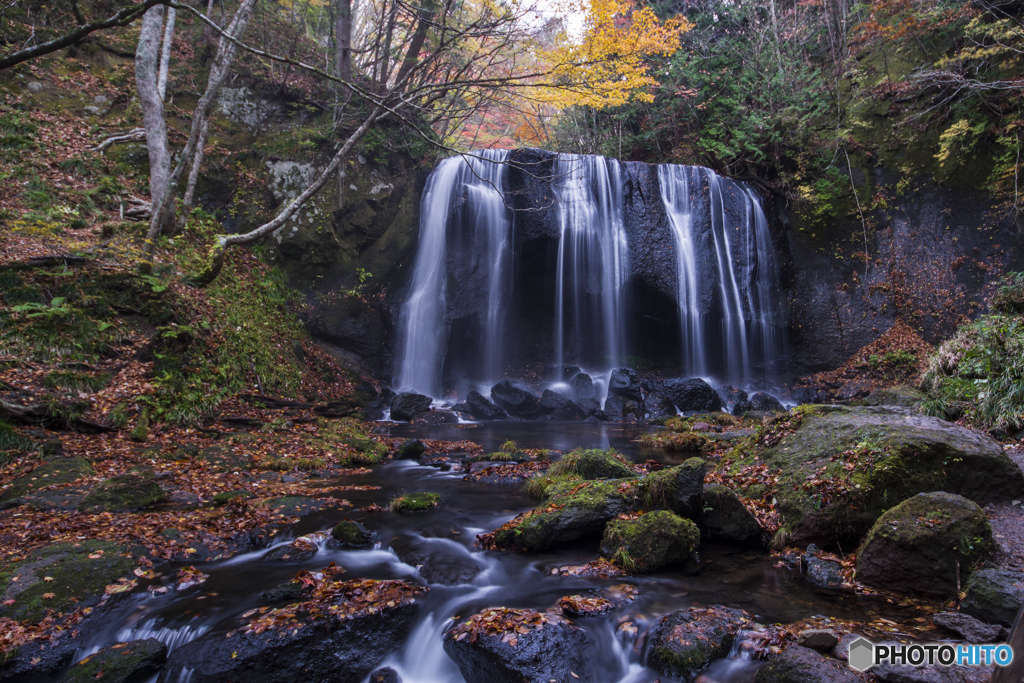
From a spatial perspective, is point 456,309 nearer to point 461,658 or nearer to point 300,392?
point 300,392

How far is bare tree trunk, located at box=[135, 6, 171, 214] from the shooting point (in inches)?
393

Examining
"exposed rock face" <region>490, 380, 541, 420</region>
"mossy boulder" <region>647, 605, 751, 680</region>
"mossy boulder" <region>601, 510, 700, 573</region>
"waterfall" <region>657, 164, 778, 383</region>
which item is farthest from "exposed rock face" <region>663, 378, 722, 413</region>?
"mossy boulder" <region>647, 605, 751, 680</region>

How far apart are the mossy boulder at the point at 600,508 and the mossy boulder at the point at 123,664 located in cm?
270

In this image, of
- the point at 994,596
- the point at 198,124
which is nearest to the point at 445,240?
the point at 198,124

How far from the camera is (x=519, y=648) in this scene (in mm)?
3178

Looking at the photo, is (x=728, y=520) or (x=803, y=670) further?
(x=728, y=520)

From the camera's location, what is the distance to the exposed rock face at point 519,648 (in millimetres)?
3062

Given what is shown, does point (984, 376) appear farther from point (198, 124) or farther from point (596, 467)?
point (198, 124)

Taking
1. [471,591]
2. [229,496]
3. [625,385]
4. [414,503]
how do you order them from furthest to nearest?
[625,385]
[414,503]
[229,496]
[471,591]

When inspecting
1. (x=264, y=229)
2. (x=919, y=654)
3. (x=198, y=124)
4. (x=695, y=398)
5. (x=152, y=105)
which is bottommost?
(x=919, y=654)

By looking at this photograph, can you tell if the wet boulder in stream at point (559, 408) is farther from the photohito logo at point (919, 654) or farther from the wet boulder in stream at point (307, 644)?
the photohito logo at point (919, 654)

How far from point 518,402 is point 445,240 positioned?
5937 millimetres

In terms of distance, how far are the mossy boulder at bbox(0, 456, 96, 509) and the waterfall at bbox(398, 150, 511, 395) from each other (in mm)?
10380

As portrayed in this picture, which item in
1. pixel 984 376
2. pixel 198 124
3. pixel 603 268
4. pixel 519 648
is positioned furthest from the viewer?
pixel 603 268
